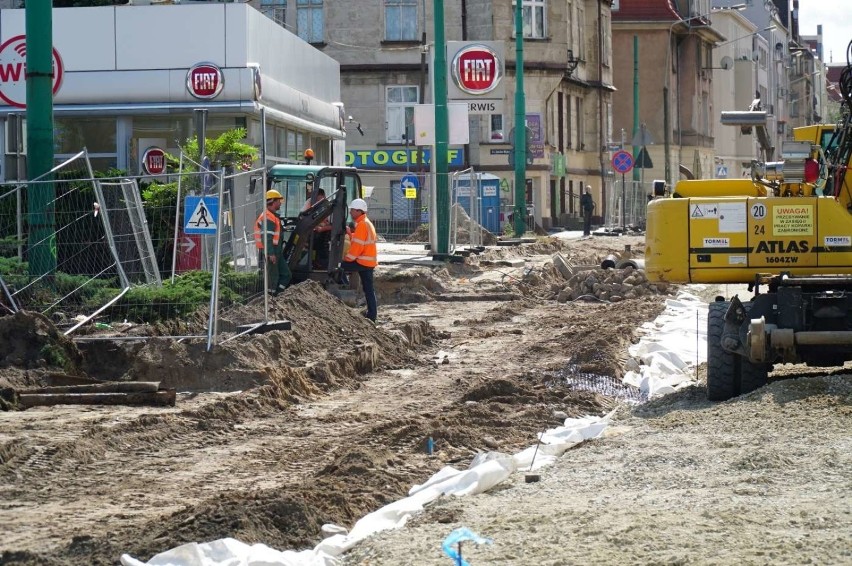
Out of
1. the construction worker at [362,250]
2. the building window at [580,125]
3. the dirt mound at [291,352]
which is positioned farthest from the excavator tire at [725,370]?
the building window at [580,125]

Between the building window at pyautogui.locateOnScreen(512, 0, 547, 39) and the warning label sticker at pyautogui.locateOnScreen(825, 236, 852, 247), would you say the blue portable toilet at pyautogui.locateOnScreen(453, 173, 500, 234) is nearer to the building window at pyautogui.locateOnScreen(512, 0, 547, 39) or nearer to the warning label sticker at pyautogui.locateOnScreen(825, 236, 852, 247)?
the building window at pyautogui.locateOnScreen(512, 0, 547, 39)

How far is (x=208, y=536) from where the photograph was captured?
693cm

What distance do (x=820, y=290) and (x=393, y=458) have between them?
4197mm

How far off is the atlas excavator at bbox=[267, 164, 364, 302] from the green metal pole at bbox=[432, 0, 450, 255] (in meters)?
7.40

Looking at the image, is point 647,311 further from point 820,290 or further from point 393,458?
point 393,458

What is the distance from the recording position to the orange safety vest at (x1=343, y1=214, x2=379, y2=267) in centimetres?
1928

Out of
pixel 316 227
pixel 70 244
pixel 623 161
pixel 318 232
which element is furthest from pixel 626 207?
pixel 70 244

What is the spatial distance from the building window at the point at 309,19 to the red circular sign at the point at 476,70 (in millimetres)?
23260

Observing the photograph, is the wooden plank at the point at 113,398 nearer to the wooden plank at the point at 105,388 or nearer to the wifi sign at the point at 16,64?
the wooden plank at the point at 105,388

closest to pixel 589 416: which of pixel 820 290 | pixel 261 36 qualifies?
pixel 820 290

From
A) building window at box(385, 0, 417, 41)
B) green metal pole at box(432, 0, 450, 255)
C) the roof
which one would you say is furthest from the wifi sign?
the roof

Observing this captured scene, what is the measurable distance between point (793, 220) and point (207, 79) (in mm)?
17462

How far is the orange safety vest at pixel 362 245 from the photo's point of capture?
19.3m

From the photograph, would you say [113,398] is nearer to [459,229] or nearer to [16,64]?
[16,64]
